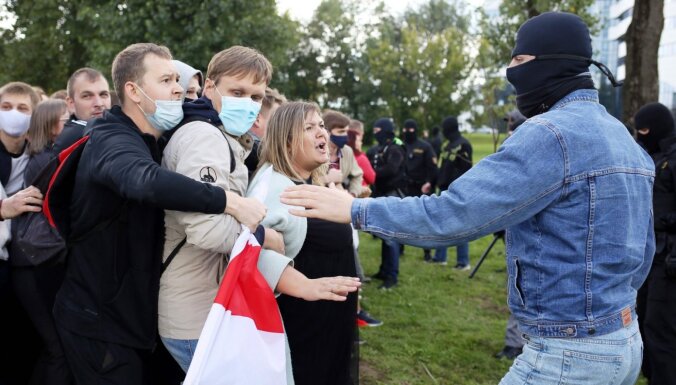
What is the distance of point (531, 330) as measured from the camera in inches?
99.7

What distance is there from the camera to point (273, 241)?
A: 321cm

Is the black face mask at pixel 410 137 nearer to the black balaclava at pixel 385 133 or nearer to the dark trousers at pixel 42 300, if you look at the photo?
the black balaclava at pixel 385 133

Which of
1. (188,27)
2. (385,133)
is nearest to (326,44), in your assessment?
(188,27)

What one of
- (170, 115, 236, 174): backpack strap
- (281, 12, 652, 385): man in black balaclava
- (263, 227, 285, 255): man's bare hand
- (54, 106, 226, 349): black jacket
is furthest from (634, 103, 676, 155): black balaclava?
(54, 106, 226, 349): black jacket

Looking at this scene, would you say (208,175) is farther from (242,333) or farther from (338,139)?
(338,139)

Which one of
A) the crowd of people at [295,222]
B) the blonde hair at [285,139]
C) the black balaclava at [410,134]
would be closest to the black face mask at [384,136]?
the black balaclava at [410,134]

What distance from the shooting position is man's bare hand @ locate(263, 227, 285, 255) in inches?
125

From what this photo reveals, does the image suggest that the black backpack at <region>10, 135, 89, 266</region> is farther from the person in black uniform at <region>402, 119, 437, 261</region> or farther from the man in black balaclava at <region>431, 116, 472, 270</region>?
the person in black uniform at <region>402, 119, 437, 261</region>

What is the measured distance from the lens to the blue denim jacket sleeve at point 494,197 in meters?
2.34

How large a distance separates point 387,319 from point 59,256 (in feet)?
15.9

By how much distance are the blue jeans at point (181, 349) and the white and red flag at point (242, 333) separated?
0.30m

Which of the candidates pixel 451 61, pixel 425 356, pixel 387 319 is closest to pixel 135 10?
pixel 387 319

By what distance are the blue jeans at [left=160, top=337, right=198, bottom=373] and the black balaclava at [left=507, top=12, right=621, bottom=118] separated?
186cm

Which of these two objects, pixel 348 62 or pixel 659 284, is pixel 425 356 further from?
pixel 348 62
